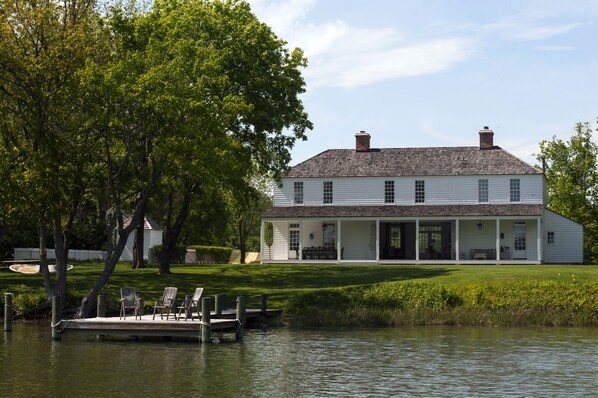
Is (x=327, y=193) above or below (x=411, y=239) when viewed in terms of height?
above

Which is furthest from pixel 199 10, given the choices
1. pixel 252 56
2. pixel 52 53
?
pixel 52 53

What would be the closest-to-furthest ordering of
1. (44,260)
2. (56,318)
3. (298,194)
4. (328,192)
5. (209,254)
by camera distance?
(56,318) < (44,260) < (328,192) < (298,194) < (209,254)

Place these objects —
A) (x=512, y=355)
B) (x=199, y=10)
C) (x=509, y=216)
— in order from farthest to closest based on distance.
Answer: (x=509, y=216), (x=199, y=10), (x=512, y=355)

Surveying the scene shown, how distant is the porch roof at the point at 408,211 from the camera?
186 ft

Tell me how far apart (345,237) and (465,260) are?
7.77 m

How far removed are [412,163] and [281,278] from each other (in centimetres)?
1673

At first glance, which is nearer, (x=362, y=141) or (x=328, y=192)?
(x=328, y=192)

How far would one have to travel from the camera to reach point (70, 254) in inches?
2552

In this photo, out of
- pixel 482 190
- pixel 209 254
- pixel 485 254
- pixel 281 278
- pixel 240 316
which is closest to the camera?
pixel 240 316

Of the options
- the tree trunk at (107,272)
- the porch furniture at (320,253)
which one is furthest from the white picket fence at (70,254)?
the tree trunk at (107,272)

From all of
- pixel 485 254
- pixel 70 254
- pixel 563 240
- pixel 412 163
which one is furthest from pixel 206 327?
pixel 70 254

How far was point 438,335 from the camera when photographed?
105 ft

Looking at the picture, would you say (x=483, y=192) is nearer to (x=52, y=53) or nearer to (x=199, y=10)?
(x=199, y=10)

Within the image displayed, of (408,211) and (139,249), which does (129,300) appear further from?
(408,211)
